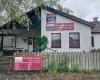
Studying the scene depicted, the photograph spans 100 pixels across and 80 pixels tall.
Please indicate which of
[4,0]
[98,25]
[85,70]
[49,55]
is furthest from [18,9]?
[98,25]

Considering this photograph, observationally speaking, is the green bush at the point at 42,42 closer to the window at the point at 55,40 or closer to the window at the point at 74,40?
the window at the point at 55,40

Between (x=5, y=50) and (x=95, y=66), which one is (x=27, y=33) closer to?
(x=5, y=50)

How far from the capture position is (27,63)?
17062 mm

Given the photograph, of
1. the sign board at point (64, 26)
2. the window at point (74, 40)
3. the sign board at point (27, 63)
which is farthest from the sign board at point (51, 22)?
the sign board at point (27, 63)

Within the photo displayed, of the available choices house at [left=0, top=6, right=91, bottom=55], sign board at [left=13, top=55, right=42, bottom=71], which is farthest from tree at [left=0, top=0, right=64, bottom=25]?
house at [left=0, top=6, right=91, bottom=55]

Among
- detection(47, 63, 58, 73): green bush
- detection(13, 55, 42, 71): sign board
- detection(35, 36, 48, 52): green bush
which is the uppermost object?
detection(35, 36, 48, 52): green bush

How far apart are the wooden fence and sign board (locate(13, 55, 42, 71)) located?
0.45m

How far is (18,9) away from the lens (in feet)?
42.0

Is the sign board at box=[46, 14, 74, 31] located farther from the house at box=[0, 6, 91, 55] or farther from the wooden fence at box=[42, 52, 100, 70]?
the wooden fence at box=[42, 52, 100, 70]

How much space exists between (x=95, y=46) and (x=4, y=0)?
32.4 meters

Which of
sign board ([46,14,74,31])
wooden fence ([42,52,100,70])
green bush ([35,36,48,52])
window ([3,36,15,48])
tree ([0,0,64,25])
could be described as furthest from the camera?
window ([3,36,15,48])

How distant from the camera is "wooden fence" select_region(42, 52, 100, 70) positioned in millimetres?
17250

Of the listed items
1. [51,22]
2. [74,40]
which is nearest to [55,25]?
[51,22]

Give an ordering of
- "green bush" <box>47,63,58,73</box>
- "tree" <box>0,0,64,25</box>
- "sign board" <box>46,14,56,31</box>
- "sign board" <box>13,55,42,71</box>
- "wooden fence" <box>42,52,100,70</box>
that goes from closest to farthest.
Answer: "tree" <box>0,0,64,25</box>, "green bush" <box>47,63,58,73</box>, "sign board" <box>13,55,42,71</box>, "wooden fence" <box>42,52,100,70</box>, "sign board" <box>46,14,56,31</box>
